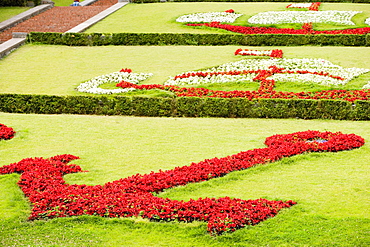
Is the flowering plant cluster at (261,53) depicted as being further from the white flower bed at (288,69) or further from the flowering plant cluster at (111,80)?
the flowering plant cluster at (111,80)

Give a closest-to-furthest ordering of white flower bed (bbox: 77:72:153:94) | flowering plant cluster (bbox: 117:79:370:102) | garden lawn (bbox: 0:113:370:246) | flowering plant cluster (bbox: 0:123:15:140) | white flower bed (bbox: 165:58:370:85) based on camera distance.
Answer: garden lawn (bbox: 0:113:370:246), flowering plant cluster (bbox: 0:123:15:140), flowering plant cluster (bbox: 117:79:370:102), white flower bed (bbox: 77:72:153:94), white flower bed (bbox: 165:58:370:85)

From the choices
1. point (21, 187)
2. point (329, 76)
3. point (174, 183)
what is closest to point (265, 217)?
point (174, 183)

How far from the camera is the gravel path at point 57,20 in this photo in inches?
1130

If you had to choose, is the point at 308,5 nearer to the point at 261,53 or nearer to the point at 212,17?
the point at 212,17

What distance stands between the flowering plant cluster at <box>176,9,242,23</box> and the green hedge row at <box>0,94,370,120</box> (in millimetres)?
13957

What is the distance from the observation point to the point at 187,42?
1000 inches

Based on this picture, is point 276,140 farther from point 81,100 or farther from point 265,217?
point 81,100

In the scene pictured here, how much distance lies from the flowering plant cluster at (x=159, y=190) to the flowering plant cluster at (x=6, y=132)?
7.77 ft

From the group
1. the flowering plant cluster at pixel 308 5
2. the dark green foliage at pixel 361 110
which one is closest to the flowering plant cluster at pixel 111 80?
the dark green foliage at pixel 361 110

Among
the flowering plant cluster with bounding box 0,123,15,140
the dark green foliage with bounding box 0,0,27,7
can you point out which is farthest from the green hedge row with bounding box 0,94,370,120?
the dark green foliage with bounding box 0,0,27,7

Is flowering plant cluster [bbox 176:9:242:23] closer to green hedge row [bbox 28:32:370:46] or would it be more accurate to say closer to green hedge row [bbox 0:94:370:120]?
green hedge row [bbox 28:32:370:46]

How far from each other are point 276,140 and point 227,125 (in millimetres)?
2475

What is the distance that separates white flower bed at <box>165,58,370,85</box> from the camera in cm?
1877

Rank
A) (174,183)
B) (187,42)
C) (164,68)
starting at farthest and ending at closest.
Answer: (187,42), (164,68), (174,183)
